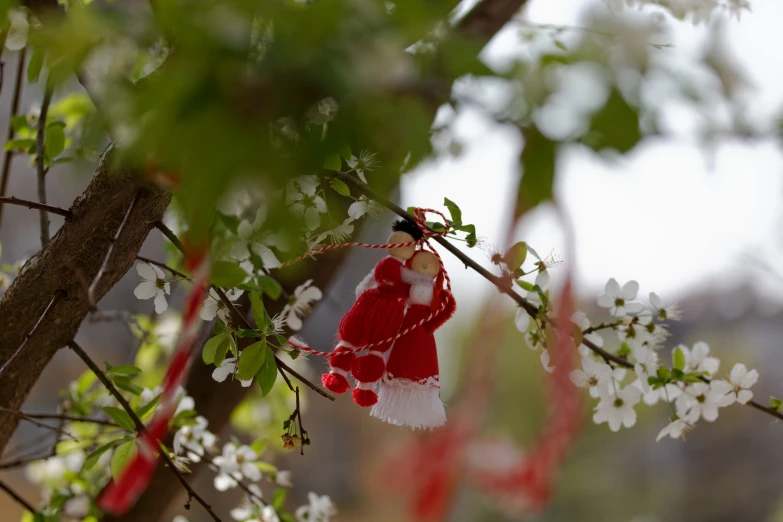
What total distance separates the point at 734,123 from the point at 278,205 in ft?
0.48

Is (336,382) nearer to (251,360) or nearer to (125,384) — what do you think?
(251,360)

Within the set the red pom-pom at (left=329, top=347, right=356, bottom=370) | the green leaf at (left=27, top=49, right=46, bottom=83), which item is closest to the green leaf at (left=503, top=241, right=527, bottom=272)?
the red pom-pom at (left=329, top=347, right=356, bottom=370)

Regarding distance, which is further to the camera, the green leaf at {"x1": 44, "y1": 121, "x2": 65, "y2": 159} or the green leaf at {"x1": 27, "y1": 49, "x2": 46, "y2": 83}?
the green leaf at {"x1": 44, "y1": 121, "x2": 65, "y2": 159}

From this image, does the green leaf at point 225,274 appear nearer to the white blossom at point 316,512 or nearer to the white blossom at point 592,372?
the white blossom at point 592,372

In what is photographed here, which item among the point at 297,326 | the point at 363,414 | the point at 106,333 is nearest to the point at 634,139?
the point at 297,326

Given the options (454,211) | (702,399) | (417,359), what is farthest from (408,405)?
(702,399)

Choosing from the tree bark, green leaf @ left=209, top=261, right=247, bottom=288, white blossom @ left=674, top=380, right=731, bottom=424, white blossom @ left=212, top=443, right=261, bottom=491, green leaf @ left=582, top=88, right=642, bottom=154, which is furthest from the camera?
white blossom @ left=212, top=443, right=261, bottom=491

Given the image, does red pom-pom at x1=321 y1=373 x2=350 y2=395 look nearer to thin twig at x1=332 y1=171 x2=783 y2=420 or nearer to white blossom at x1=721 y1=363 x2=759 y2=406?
thin twig at x1=332 y1=171 x2=783 y2=420

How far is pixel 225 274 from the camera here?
0.31m

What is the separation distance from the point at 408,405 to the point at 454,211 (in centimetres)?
13

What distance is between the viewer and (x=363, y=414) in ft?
7.79

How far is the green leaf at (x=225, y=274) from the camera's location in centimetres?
30

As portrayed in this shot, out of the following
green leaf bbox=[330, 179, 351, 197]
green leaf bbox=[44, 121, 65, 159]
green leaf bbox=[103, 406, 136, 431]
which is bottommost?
green leaf bbox=[103, 406, 136, 431]

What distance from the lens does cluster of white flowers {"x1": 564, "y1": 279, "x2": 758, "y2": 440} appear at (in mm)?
500
